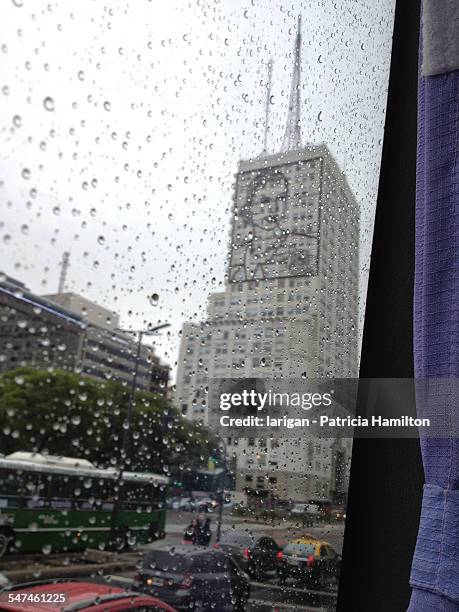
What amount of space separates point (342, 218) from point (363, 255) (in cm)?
10

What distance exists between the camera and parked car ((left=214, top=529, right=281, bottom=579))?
0.88 meters

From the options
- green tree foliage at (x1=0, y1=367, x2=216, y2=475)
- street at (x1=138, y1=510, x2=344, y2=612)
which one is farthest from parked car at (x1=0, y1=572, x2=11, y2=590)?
street at (x1=138, y1=510, x2=344, y2=612)

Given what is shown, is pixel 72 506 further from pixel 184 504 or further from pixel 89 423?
pixel 184 504

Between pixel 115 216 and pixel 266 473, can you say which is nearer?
pixel 115 216

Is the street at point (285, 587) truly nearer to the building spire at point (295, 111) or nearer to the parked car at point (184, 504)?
the parked car at point (184, 504)

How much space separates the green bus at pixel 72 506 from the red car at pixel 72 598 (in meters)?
0.04

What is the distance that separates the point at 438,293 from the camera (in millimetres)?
1011

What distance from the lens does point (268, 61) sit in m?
1.03

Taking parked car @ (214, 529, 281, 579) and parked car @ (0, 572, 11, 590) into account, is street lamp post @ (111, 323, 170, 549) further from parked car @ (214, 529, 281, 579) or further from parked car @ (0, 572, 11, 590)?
parked car @ (214, 529, 281, 579)

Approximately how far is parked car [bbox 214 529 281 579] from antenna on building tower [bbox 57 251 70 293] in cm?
49

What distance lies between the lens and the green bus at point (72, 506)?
52cm

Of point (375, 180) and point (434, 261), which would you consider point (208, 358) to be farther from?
point (375, 180)

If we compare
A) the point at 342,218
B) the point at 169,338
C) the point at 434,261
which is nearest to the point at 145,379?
the point at 169,338

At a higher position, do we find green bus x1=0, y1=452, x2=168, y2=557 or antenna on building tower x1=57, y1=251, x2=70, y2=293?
antenna on building tower x1=57, y1=251, x2=70, y2=293
